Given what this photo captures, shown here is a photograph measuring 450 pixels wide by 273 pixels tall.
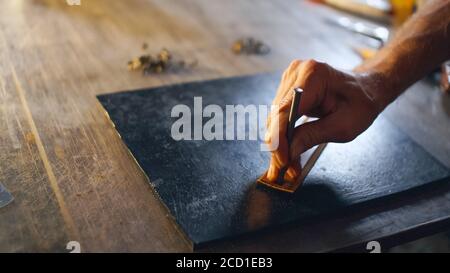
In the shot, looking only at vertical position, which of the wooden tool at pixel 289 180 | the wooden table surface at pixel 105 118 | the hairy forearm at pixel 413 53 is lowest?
the wooden table surface at pixel 105 118

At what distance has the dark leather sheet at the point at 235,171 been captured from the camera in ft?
2.34

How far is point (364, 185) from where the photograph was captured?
0.82m

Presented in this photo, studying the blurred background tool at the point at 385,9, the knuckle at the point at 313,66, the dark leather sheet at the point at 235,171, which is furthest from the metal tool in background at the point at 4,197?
the blurred background tool at the point at 385,9

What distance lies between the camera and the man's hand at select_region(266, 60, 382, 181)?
2.52 feet

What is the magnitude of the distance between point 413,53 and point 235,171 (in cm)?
50

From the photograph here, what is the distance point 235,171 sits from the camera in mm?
815

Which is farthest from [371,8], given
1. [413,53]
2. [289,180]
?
[289,180]

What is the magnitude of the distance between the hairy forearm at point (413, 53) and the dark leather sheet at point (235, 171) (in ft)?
0.42

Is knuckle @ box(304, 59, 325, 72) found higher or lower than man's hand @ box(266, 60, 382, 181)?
higher

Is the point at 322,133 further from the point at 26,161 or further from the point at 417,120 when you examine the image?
the point at 26,161

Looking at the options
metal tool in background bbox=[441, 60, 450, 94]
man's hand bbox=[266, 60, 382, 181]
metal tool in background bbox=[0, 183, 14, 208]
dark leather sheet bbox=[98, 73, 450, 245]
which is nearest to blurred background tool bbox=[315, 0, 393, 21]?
metal tool in background bbox=[441, 60, 450, 94]

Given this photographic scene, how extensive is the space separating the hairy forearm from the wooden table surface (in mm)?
156

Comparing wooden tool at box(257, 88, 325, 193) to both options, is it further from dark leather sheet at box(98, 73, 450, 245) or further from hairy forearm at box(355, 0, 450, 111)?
hairy forearm at box(355, 0, 450, 111)

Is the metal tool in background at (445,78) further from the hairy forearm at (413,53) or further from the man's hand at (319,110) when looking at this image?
the man's hand at (319,110)
